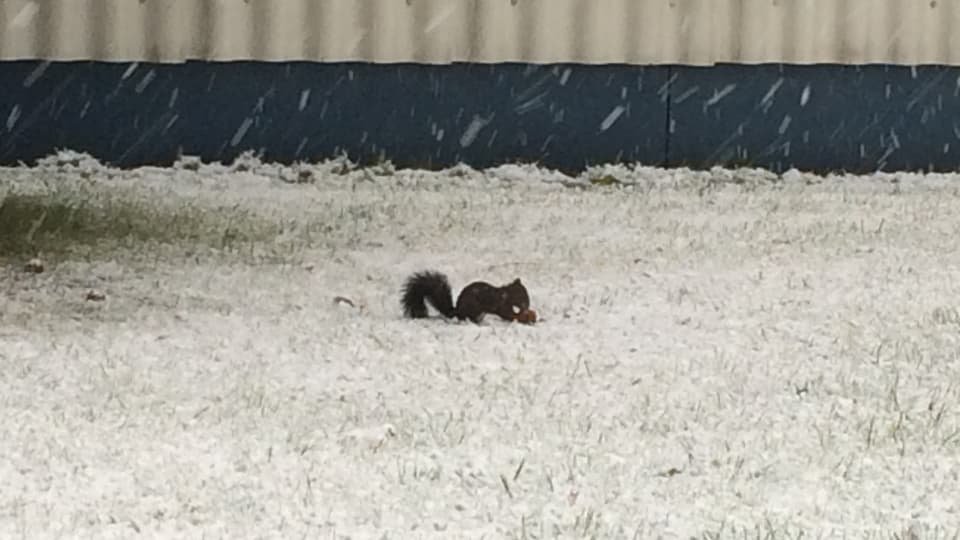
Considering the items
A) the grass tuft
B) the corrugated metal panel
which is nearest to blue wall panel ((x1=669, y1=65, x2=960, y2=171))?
the corrugated metal panel

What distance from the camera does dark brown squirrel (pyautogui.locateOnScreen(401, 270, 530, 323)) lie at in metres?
6.36

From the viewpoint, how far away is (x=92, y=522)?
12.5ft

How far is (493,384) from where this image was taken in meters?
5.29

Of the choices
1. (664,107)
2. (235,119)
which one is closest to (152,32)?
(235,119)

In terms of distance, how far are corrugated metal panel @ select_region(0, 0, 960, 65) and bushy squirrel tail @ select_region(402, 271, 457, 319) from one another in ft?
19.2

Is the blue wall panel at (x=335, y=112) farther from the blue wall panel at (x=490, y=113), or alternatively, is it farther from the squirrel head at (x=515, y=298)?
the squirrel head at (x=515, y=298)

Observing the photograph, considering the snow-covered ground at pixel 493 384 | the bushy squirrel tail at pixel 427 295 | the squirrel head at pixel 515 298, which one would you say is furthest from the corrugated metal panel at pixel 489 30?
the squirrel head at pixel 515 298

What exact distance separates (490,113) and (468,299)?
19.7 ft

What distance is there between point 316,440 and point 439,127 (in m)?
7.77

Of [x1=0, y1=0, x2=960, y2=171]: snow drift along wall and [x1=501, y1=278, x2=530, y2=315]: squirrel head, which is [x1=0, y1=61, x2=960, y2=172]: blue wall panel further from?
[x1=501, y1=278, x2=530, y2=315]: squirrel head

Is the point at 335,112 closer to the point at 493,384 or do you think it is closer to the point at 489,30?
the point at 489,30

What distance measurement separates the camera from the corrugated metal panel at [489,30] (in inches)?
461

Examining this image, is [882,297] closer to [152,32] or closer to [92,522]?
[92,522]

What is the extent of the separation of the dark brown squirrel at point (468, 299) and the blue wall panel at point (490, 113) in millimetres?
5707
